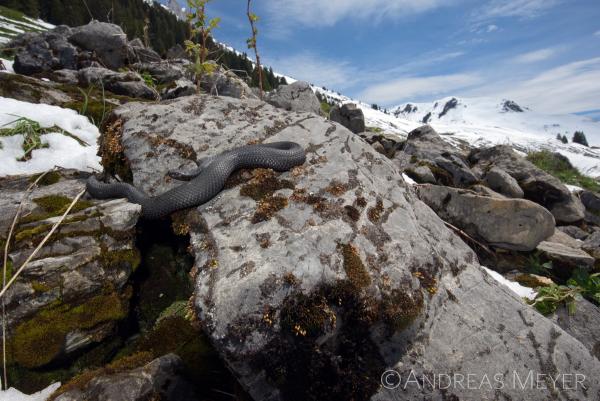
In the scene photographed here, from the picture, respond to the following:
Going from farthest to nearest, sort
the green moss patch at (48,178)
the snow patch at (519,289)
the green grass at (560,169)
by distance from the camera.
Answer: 1. the green grass at (560,169)
2. the snow patch at (519,289)
3. the green moss patch at (48,178)

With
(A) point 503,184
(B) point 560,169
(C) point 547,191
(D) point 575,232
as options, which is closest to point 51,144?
(A) point 503,184

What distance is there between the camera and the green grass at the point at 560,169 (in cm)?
1848

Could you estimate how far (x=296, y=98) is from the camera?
1638 cm

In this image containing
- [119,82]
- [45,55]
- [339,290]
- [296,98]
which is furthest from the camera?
[296,98]

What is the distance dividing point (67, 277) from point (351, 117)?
A: 56.9 ft

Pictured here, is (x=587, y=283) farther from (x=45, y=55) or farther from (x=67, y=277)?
(x=45, y=55)

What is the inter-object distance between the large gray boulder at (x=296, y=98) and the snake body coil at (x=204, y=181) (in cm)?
1099

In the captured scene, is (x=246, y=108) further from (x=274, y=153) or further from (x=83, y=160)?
(x=83, y=160)

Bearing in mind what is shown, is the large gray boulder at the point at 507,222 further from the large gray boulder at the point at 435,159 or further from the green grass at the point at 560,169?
the green grass at the point at 560,169

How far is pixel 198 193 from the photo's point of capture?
4684 mm

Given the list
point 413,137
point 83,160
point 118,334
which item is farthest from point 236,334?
point 413,137

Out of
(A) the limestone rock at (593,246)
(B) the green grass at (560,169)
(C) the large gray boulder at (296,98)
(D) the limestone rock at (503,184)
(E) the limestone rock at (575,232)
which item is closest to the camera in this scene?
(A) the limestone rock at (593,246)

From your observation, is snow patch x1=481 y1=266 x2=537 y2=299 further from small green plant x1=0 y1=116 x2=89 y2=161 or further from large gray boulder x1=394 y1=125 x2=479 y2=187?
small green plant x1=0 y1=116 x2=89 y2=161

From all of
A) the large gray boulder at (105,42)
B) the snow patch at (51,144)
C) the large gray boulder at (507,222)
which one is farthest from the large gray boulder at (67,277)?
the large gray boulder at (105,42)
